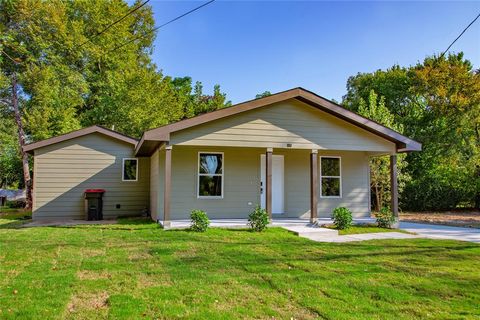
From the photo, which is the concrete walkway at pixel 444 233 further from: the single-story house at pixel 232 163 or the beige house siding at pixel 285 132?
the beige house siding at pixel 285 132

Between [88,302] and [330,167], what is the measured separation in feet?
30.5

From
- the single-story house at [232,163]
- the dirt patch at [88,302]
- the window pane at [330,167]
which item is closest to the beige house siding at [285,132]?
the single-story house at [232,163]

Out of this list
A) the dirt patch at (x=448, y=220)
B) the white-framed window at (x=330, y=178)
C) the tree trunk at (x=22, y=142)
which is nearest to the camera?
the dirt patch at (x=448, y=220)

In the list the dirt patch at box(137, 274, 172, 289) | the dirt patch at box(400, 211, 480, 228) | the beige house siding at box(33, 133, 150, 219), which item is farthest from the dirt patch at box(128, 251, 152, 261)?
the dirt patch at box(400, 211, 480, 228)

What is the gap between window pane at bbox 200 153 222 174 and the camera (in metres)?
10.6

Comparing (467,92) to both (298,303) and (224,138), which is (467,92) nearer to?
(224,138)

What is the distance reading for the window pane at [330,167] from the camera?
11.7 metres

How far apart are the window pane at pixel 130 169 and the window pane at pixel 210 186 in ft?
11.8

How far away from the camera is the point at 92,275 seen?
15.7ft

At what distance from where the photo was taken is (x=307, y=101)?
394 inches

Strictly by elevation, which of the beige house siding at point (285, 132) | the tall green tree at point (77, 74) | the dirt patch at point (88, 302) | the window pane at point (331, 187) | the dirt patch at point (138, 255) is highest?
the tall green tree at point (77, 74)

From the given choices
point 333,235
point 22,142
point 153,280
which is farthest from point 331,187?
point 22,142

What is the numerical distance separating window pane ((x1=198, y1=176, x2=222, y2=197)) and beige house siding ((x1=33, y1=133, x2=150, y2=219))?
3354mm

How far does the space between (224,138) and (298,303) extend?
6028 mm
